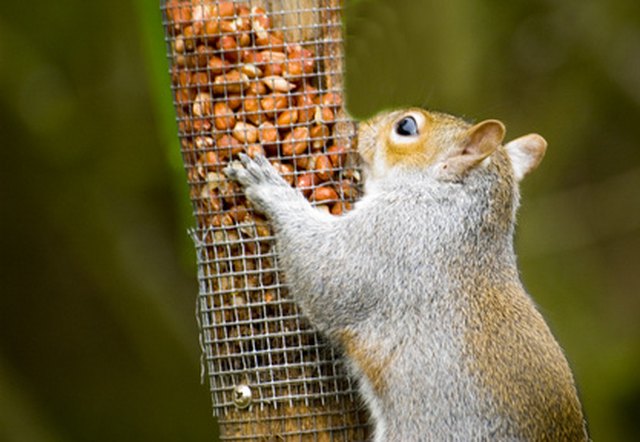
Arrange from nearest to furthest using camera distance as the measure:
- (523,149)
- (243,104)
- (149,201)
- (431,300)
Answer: (431,300)
(243,104)
(523,149)
(149,201)

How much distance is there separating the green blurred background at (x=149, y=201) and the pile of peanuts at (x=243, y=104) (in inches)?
75.3

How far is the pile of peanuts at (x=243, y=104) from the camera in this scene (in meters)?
4.12

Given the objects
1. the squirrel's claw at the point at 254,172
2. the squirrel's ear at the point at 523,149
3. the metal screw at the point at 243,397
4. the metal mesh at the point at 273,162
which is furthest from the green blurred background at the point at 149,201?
the metal screw at the point at 243,397

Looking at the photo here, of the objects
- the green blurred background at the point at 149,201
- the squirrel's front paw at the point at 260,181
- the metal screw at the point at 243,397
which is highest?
the green blurred background at the point at 149,201

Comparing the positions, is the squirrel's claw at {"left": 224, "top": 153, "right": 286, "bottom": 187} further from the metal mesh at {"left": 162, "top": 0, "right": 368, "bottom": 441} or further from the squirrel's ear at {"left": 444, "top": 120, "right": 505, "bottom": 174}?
the squirrel's ear at {"left": 444, "top": 120, "right": 505, "bottom": 174}

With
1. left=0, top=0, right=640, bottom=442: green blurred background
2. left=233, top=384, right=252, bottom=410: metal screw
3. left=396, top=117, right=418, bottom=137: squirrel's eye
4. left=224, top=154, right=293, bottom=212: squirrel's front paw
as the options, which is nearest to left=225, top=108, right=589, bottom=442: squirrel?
left=224, top=154, right=293, bottom=212: squirrel's front paw

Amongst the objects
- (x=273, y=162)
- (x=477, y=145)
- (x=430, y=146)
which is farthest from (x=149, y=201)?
(x=477, y=145)

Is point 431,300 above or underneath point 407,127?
underneath

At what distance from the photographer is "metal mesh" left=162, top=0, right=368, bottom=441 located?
13.5ft

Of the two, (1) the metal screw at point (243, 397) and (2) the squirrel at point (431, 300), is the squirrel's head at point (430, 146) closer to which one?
(2) the squirrel at point (431, 300)

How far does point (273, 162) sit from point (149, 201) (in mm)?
2528

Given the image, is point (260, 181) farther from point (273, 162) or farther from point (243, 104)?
point (243, 104)

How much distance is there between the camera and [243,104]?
412 cm

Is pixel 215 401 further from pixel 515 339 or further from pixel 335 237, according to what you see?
pixel 515 339
